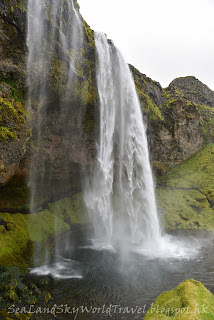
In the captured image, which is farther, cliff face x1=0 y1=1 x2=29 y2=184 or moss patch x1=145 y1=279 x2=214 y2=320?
cliff face x1=0 y1=1 x2=29 y2=184

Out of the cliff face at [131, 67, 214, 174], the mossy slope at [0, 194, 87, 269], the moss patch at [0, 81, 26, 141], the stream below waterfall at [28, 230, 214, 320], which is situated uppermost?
the cliff face at [131, 67, 214, 174]

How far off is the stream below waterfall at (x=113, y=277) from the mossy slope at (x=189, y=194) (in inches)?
364

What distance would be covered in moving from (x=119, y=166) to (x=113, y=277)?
60.8 feet

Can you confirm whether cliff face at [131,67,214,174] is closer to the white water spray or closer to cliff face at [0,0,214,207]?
cliff face at [0,0,214,207]

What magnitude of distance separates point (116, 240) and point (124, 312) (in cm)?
1427

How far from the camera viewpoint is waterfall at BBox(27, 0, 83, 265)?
64.8 ft

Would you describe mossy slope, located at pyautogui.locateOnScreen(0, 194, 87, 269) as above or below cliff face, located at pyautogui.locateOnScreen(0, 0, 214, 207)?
below

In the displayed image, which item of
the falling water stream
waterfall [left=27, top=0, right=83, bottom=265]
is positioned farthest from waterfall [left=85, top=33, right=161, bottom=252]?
waterfall [left=27, top=0, right=83, bottom=265]

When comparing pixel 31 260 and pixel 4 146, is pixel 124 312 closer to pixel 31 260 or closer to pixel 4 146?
pixel 31 260

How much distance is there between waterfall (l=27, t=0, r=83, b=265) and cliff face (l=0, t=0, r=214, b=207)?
124 mm

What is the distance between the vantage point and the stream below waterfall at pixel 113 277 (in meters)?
12.5

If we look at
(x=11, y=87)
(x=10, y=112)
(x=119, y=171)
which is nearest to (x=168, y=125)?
(x=119, y=171)

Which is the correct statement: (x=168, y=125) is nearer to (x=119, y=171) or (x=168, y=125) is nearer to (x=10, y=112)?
(x=119, y=171)

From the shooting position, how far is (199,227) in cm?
3061
